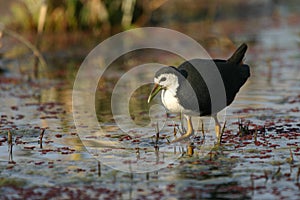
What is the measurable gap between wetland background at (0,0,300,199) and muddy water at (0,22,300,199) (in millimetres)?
12

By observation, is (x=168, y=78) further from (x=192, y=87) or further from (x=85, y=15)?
(x=85, y=15)

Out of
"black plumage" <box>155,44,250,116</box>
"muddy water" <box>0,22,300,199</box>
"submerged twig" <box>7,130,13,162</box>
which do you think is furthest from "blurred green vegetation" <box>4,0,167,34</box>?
"submerged twig" <box>7,130,13,162</box>

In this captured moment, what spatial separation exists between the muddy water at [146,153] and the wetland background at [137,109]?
0.04ft

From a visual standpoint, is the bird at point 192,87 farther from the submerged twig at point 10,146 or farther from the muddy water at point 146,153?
the submerged twig at point 10,146

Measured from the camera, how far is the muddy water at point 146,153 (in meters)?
6.03

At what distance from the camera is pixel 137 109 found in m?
9.63

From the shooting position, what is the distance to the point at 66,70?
1291 cm

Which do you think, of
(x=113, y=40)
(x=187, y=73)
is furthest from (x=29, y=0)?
(x=187, y=73)

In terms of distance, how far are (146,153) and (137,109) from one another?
242 cm

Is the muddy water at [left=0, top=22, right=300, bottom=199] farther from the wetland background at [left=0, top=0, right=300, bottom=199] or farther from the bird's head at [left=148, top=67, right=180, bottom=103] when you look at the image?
the bird's head at [left=148, top=67, right=180, bottom=103]

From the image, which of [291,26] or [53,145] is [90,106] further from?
[291,26]

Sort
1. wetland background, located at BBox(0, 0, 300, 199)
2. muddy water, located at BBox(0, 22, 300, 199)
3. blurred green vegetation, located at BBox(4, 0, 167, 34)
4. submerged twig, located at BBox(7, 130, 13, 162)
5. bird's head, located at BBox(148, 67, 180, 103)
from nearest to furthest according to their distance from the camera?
muddy water, located at BBox(0, 22, 300, 199), wetland background, located at BBox(0, 0, 300, 199), submerged twig, located at BBox(7, 130, 13, 162), bird's head, located at BBox(148, 67, 180, 103), blurred green vegetation, located at BBox(4, 0, 167, 34)

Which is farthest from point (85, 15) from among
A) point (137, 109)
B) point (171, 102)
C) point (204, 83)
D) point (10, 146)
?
point (171, 102)

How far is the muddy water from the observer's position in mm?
6027
